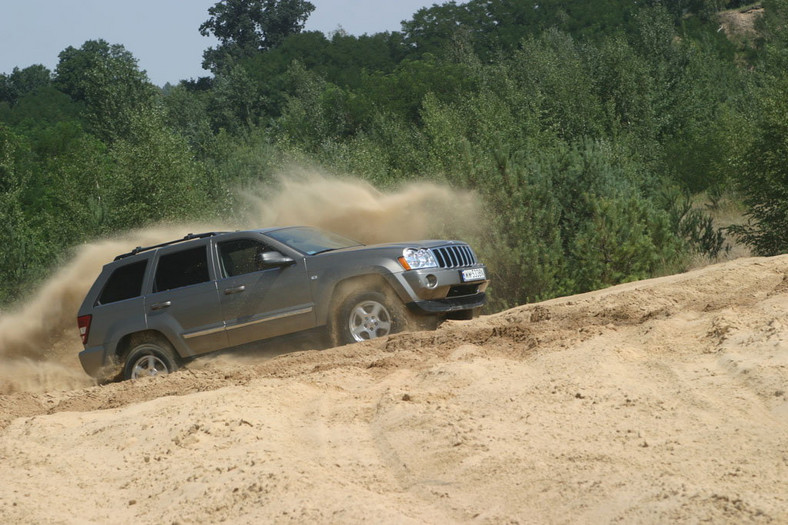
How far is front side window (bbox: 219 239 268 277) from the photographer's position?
Answer: 405 inches

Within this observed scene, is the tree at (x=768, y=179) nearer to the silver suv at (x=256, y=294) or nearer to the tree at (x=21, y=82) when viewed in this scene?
the silver suv at (x=256, y=294)

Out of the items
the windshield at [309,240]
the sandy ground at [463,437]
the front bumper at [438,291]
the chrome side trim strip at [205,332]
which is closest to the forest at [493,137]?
the windshield at [309,240]

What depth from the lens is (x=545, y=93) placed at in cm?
5138

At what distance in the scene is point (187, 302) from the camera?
1028 centimetres

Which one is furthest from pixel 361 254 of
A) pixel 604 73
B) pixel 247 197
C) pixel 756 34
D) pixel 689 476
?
pixel 756 34

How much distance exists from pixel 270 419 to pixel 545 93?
154 ft

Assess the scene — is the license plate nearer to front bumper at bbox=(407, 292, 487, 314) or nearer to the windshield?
front bumper at bbox=(407, 292, 487, 314)

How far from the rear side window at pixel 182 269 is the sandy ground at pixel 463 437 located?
1.94 metres

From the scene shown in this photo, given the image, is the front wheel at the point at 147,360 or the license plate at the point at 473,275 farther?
the front wheel at the point at 147,360

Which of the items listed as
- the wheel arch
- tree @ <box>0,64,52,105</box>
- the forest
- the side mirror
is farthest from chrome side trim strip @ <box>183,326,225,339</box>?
tree @ <box>0,64,52,105</box>

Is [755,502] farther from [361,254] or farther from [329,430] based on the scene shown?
[361,254]

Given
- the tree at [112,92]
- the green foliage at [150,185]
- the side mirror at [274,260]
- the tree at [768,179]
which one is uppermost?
the tree at [112,92]

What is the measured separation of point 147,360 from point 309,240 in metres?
2.35

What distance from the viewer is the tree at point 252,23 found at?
128 meters
